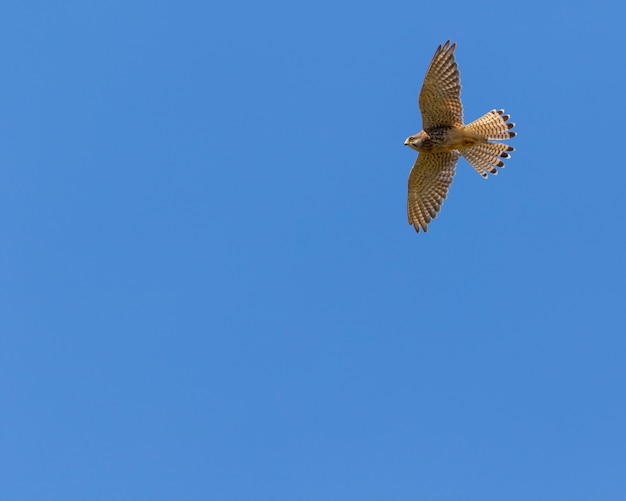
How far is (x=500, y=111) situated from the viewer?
19906 mm

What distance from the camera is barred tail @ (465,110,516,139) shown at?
19797 mm

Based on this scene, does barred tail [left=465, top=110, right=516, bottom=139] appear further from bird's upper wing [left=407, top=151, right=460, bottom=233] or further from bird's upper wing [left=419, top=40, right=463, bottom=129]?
bird's upper wing [left=407, top=151, right=460, bottom=233]

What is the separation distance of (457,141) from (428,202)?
5.29 feet

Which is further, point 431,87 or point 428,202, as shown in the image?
point 428,202

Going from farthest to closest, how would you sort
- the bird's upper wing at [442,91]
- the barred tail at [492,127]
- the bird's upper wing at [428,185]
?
1. the bird's upper wing at [428,185]
2. the barred tail at [492,127]
3. the bird's upper wing at [442,91]

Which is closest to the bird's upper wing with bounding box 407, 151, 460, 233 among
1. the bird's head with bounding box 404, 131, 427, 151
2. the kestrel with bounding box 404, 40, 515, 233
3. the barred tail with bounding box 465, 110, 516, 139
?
the kestrel with bounding box 404, 40, 515, 233

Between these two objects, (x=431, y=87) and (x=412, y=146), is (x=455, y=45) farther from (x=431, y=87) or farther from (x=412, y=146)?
(x=412, y=146)

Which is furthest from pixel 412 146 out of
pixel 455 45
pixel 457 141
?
pixel 455 45

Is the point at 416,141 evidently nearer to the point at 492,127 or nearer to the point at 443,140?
the point at 443,140

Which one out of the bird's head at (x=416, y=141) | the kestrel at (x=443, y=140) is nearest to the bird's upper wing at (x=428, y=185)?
the kestrel at (x=443, y=140)

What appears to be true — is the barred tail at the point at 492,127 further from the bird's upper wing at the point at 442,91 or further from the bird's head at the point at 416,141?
the bird's head at the point at 416,141

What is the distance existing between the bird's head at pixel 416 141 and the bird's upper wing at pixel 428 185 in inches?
19.9

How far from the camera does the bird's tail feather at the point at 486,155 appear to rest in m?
20.1

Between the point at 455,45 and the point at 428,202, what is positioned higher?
the point at 455,45
